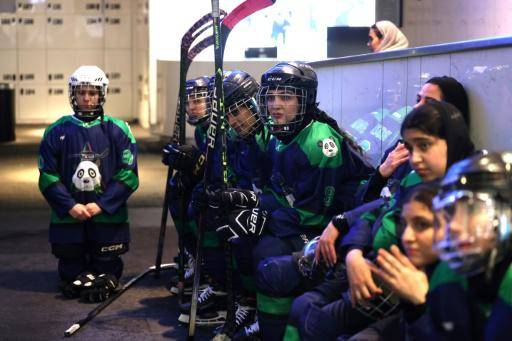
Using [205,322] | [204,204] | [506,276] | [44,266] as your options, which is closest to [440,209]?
[506,276]

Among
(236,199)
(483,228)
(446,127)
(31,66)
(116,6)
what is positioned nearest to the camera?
(483,228)

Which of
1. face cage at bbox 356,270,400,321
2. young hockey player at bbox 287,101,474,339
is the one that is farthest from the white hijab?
face cage at bbox 356,270,400,321

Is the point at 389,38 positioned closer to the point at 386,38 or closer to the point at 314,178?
the point at 386,38

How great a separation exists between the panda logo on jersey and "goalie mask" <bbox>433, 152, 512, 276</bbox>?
389 centimetres

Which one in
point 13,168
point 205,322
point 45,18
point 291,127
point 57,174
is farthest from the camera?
point 45,18

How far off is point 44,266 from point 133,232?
1413mm

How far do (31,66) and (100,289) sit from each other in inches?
576

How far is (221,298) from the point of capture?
5.50 m

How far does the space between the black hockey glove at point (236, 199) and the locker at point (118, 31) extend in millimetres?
15502

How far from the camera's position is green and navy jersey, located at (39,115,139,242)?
5.93m

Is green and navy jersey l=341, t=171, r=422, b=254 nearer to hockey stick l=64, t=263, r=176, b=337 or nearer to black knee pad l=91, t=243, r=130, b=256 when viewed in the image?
hockey stick l=64, t=263, r=176, b=337

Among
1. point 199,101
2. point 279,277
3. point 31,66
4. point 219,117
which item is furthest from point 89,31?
point 279,277

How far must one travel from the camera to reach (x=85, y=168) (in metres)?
5.95

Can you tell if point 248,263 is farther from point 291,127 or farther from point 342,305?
point 342,305
